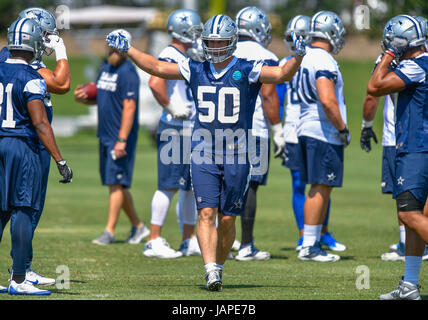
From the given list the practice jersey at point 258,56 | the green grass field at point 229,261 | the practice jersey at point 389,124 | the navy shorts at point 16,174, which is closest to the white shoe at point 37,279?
the green grass field at point 229,261

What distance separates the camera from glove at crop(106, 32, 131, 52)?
700 cm

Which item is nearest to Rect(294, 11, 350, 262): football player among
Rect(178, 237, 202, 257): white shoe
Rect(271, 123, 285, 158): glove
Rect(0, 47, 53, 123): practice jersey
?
Rect(271, 123, 285, 158): glove

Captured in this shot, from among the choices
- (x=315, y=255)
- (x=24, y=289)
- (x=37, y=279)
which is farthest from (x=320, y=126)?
(x=24, y=289)

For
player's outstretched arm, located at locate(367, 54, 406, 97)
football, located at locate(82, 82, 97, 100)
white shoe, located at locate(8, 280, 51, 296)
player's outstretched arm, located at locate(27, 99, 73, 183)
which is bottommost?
white shoe, located at locate(8, 280, 51, 296)

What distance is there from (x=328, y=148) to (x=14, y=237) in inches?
142

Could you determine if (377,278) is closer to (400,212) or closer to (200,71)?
(400,212)

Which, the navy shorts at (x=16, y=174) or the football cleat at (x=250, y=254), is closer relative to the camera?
the navy shorts at (x=16, y=174)

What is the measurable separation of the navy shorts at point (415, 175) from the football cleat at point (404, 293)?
0.65 metres

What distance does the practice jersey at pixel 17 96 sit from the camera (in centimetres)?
645

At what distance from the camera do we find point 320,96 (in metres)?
8.61

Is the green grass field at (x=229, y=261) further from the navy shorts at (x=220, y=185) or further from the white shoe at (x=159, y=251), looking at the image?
the navy shorts at (x=220, y=185)

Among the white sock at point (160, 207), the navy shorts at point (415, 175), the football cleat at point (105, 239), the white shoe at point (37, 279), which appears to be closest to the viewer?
the navy shorts at point (415, 175)

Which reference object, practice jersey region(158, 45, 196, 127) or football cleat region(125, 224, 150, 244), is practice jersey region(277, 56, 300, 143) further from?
football cleat region(125, 224, 150, 244)

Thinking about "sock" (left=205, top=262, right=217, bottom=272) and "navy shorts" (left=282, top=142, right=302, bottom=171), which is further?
"navy shorts" (left=282, top=142, right=302, bottom=171)
